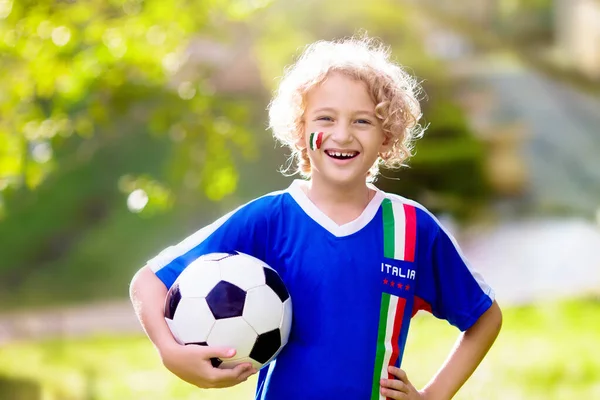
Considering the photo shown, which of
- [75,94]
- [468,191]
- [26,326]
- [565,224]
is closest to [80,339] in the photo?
[26,326]

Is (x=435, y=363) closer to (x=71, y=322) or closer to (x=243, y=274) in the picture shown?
(x=71, y=322)

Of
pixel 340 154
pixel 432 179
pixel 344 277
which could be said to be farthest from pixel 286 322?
pixel 432 179

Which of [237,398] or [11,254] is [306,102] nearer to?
[237,398]

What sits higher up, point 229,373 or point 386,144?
point 386,144

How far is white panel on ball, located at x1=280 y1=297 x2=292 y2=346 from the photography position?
2.04 m

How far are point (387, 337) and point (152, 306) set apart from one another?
0.59 meters

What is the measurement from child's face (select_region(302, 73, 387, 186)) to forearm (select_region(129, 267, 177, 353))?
20.1 inches

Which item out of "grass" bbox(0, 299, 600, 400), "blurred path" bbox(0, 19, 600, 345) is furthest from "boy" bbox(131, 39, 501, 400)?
"blurred path" bbox(0, 19, 600, 345)

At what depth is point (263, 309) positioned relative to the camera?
6.69ft

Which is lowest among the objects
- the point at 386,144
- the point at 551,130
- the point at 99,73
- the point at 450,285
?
the point at 450,285

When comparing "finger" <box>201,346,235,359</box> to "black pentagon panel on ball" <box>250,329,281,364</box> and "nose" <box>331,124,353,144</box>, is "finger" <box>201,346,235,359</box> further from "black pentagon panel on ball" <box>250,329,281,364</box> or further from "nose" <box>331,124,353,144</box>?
"nose" <box>331,124,353,144</box>

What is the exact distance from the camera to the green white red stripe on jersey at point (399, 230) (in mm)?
2152

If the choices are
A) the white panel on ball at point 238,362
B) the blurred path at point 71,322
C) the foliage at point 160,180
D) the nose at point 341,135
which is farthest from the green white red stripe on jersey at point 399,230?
the blurred path at point 71,322

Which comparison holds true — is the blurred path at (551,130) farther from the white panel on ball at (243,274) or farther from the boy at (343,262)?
the white panel on ball at (243,274)
